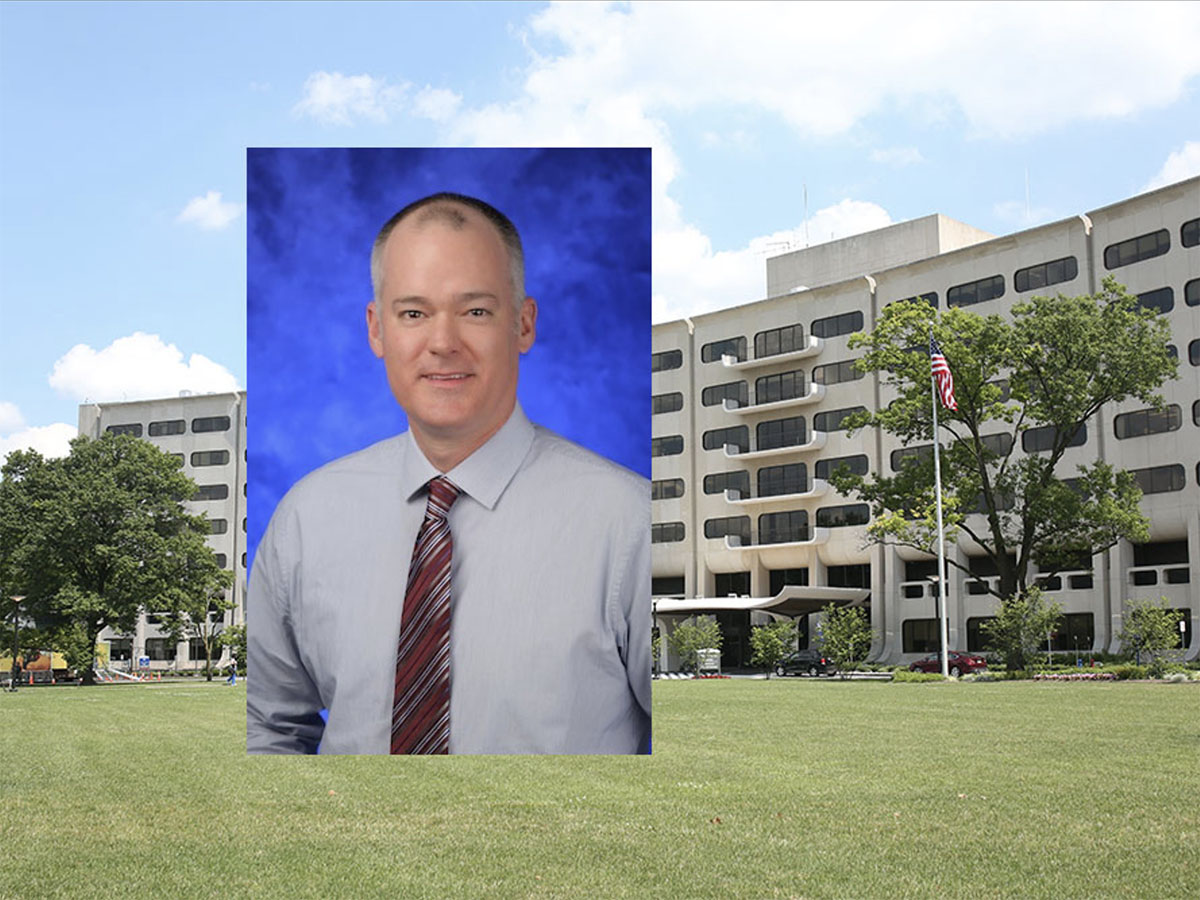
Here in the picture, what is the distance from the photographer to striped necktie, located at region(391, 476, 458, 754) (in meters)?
8.12

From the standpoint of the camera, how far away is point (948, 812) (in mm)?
12852

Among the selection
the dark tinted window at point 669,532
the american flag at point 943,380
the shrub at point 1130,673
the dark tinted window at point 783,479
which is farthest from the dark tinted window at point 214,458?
the shrub at point 1130,673

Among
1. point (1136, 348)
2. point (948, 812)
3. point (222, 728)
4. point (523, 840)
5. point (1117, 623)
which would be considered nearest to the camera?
point (523, 840)

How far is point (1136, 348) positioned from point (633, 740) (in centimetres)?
4722

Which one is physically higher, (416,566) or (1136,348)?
(1136,348)

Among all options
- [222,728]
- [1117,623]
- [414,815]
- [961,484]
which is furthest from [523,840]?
[1117,623]

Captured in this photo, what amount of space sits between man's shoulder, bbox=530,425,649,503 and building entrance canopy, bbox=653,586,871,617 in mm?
65592

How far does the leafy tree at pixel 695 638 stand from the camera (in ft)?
235

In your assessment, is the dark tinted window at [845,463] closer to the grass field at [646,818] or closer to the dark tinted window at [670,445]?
the dark tinted window at [670,445]

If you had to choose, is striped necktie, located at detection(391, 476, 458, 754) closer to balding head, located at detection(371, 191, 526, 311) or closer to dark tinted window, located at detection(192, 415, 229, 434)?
balding head, located at detection(371, 191, 526, 311)

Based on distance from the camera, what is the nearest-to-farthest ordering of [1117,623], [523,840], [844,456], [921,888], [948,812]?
[921,888] → [523,840] → [948,812] → [1117,623] → [844,456]

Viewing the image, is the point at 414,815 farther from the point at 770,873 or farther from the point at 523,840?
the point at 770,873

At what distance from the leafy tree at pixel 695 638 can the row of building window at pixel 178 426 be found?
48250 millimetres

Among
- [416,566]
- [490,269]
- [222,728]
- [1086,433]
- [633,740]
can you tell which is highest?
[1086,433]
